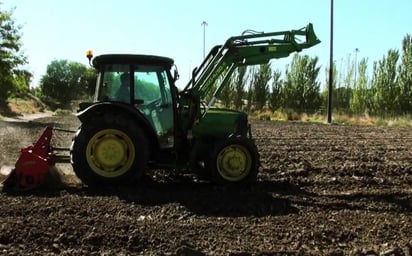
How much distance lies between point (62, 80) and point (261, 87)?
2777 centimetres

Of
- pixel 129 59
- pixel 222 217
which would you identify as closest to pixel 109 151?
pixel 129 59

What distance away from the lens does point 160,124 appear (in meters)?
9.24

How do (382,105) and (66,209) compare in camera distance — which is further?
(382,105)

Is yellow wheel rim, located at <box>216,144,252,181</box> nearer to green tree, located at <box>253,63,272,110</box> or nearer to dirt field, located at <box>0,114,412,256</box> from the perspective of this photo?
dirt field, located at <box>0,114,412,256</box>

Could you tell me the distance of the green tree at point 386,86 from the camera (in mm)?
45688

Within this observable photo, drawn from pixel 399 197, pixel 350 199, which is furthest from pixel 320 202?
pixel 399 197

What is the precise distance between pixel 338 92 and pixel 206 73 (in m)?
44.3

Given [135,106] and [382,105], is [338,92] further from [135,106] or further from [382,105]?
[135,106]

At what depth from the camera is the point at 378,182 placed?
989 centimetres

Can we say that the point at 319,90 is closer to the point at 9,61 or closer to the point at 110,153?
the point at 9,61

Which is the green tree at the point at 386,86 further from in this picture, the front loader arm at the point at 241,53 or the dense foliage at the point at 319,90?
the front loader arm at the point at 241,53

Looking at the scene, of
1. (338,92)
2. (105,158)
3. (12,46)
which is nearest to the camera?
(105,158)

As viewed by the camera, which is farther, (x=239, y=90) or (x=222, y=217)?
(x=239, y=90)

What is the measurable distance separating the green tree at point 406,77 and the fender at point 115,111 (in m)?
39.0
